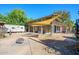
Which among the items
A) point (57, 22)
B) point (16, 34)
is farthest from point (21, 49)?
point (57, 22)

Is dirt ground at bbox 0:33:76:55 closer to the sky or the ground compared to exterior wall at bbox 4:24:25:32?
closer to the ground

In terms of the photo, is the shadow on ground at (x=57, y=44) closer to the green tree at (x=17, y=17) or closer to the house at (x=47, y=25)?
the house at (x=47, y=25)

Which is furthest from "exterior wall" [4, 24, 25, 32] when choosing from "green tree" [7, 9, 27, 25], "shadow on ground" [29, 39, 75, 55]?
"shadow on ground" [29, 39, 75, 55]

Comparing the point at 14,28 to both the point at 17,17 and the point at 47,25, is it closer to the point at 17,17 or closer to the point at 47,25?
the point at 17,17

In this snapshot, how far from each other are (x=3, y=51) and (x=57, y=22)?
938 millimetres

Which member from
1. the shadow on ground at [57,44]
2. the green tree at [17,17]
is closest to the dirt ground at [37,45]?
the shadow on ground at [57,44]

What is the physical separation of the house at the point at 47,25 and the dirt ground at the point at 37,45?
97 mm

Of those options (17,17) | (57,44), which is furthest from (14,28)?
(57,44)

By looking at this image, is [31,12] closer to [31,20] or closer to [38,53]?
[31,20]

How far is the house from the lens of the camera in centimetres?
704

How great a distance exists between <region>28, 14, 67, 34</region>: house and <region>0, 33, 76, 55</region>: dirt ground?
3.8 inches

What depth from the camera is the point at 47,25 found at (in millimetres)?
7043

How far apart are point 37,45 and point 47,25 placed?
34 centimetres

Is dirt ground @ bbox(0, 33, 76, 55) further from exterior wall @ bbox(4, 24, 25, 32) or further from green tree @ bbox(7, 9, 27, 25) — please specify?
green tree @ bbox(7, 9, 27, 25)
